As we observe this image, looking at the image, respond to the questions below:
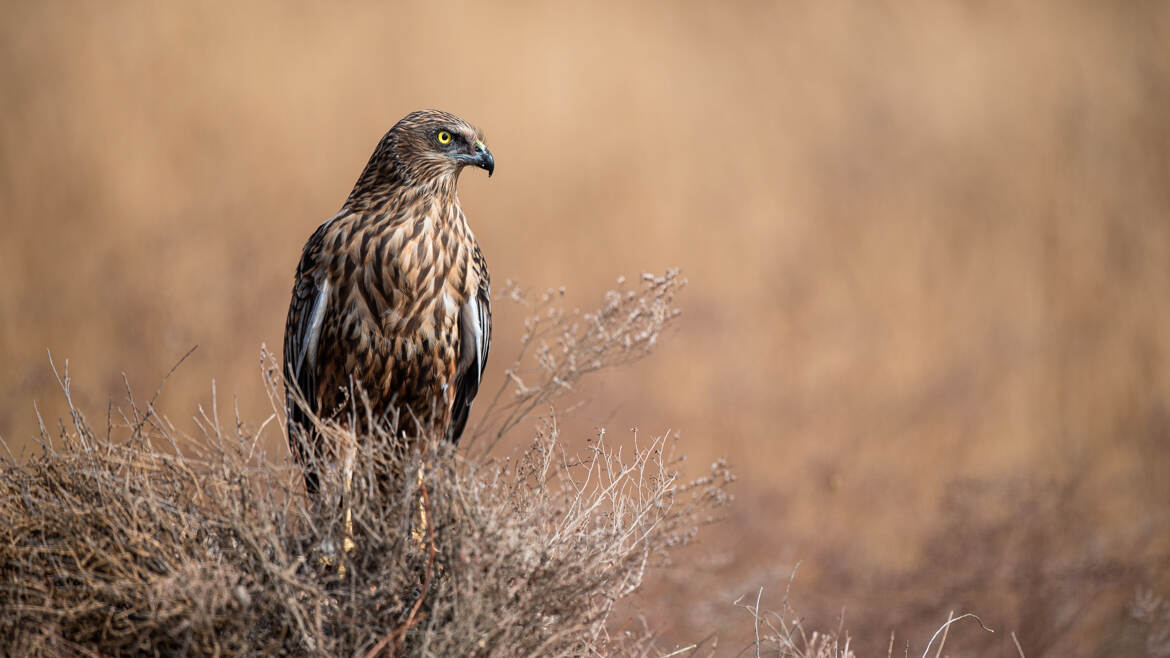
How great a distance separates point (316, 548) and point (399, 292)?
3.27 feet

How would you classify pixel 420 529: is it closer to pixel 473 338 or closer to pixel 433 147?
pixel 473 338

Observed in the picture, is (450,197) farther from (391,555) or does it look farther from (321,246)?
(391,555)

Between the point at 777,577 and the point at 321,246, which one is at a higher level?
the point at 777,577

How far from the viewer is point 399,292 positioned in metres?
2.65

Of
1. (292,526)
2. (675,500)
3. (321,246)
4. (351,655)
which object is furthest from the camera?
(321,246)

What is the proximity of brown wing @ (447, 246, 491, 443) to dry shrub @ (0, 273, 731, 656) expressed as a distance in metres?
0.83

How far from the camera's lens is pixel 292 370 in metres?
2.89

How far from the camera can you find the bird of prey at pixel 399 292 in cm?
266

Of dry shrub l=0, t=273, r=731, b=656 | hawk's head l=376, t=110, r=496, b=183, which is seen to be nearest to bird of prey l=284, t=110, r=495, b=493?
hawk's head l=376, t=110, r=496, b=183

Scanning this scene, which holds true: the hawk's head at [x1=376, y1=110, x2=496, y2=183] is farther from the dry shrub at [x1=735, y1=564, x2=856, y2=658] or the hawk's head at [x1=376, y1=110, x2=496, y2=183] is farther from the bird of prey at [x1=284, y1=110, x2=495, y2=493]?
the dry shrub at [x1=735, y1=564, x2=856, y2=658]

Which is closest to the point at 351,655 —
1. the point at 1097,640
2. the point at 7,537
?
the point at 7,537

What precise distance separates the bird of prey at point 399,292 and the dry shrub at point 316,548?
0.68 metres

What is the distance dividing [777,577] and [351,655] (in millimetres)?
4437

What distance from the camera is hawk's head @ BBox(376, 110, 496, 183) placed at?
2773 millimetres
